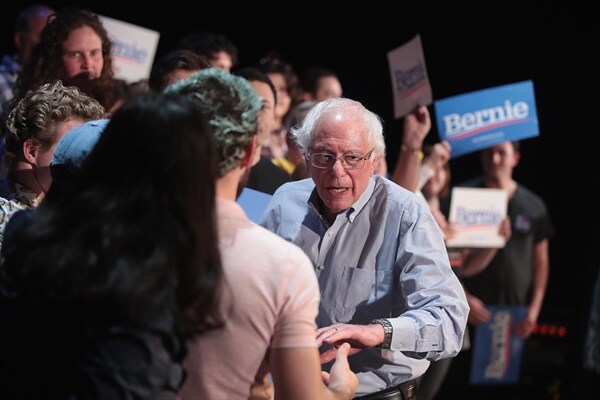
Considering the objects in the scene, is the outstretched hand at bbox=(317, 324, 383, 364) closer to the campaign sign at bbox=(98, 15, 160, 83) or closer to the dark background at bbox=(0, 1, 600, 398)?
the campaign sign at bbox=(98, 15, 160, 83)

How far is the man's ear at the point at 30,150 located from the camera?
95.4 inches

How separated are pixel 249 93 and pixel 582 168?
19.5ft

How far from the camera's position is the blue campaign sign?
4.39m

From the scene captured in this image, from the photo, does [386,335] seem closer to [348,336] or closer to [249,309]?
[348,336]

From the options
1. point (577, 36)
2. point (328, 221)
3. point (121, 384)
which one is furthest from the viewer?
point (577, 36)

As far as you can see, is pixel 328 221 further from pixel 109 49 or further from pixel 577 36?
pixel 577 36

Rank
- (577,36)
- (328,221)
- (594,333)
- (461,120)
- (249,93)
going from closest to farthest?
1. (249,93)
2. (328,221)
3. (594,333)
4. (461,120)
5. (577,36)

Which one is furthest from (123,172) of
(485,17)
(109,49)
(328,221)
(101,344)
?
(485,17)

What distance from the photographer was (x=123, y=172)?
151 centimetres

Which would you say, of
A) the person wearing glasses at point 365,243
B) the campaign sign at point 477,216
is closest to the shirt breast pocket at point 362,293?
the person wearing glasses at point 365,243

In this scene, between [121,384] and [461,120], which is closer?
[121,384]

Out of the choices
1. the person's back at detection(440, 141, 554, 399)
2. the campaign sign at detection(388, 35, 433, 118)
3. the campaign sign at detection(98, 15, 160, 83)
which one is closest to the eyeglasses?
the campaign sign at detection(388, 35, 433, 118)

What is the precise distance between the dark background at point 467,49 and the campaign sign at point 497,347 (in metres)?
1.01

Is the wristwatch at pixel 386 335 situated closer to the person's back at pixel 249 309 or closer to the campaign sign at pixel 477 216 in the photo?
the person's back at pixel 249 309
